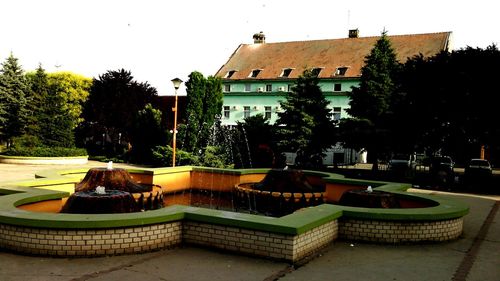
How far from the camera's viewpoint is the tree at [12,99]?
141ft

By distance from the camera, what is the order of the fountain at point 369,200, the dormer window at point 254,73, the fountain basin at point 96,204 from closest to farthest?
the fountain basin at point 96,204 → the fountain at point 369,200 → the dormer window at point 254,73

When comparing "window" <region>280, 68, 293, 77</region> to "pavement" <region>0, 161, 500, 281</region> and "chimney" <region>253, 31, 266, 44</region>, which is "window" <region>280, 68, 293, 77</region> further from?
"pavement" <region>0, 161, 500, 281</region>

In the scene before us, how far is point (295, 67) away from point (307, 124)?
1987cm

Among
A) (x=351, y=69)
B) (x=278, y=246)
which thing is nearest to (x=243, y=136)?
(x=351, y=69)

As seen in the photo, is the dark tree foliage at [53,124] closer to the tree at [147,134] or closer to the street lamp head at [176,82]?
the tree at [147,134]

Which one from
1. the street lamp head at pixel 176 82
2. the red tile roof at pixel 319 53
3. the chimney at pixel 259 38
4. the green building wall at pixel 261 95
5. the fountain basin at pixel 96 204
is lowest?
the fountain basin at pixel 96 204

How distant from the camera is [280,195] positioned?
1488 centimetres

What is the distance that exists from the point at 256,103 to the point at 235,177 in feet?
120

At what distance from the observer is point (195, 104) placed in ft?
107

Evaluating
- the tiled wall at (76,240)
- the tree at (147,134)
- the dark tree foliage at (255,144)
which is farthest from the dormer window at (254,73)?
the tiled wall at (76,240)

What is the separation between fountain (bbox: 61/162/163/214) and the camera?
970 cm

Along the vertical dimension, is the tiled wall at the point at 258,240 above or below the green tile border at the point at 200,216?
below

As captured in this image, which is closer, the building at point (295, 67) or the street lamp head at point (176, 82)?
the street lamp head at point (176, 82)

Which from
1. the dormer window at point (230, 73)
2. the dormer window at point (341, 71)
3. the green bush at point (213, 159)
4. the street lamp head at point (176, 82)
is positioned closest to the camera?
the street lamp head at point (176, 82)
